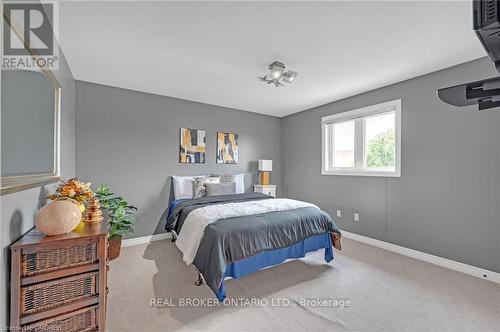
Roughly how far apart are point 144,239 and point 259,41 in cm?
336

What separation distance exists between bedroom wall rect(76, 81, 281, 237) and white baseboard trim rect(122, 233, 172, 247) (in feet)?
0.23

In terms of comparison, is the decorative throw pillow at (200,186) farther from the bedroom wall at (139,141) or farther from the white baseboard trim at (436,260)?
the white baseboard trim at (436,260)

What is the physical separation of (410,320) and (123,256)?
3.29 metres

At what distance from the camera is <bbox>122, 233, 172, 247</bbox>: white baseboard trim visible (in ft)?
11.5

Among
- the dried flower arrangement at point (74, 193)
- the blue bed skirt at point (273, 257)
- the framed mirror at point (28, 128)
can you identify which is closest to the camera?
the framed mirror at point (28, 128)

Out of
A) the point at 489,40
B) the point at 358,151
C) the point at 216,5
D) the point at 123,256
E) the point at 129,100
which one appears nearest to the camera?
the point at 489,40

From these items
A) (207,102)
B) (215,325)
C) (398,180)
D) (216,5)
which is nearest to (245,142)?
(207,102)

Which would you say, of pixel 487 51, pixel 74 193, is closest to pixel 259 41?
pixel 487 51

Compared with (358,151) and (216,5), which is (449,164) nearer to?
(358,151)

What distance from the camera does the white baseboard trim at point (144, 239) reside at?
350 centimetres

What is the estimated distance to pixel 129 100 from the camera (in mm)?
3607

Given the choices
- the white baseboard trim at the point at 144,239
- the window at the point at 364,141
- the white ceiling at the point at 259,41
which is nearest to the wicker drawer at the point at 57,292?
the white ceiling at the point at 259,41

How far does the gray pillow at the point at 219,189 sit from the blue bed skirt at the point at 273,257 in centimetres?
163

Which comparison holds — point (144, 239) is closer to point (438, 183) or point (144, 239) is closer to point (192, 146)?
point (192, 146)
